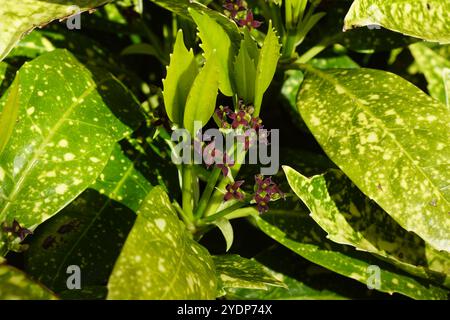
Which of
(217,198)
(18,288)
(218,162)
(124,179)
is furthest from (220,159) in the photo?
(18,288)

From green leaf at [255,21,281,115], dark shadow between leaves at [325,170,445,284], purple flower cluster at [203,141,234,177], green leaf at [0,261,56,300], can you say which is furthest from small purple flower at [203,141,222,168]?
green leaf at [0,261,56,300]

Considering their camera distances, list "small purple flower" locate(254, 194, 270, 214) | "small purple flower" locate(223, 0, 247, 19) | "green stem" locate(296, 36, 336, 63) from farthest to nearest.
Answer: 1. "green stem" locate(296, 36, 336, 63)
2. "small purple flower" locate(223, 0, 247, 19)
3. "small purple flower" locate(254, 194, 270, 214)

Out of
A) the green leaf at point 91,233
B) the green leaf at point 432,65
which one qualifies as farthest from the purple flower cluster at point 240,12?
the green leaf at point 432,65

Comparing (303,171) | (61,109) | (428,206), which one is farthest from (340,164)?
(61,109)

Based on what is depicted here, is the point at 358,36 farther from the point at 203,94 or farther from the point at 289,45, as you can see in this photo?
the point at 203,94

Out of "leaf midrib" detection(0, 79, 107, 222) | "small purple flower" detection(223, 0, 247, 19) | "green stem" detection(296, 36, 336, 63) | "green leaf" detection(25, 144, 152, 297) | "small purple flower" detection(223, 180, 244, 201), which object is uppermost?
"small purple flower" detection(223, 0, 247, 19)

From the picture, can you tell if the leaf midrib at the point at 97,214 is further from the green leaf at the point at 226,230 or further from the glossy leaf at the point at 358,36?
the glossy leaf at the point at 358,36

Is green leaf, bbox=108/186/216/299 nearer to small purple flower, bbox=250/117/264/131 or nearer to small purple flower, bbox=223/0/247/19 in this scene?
small purple flower, bbox=250/117/264/131
